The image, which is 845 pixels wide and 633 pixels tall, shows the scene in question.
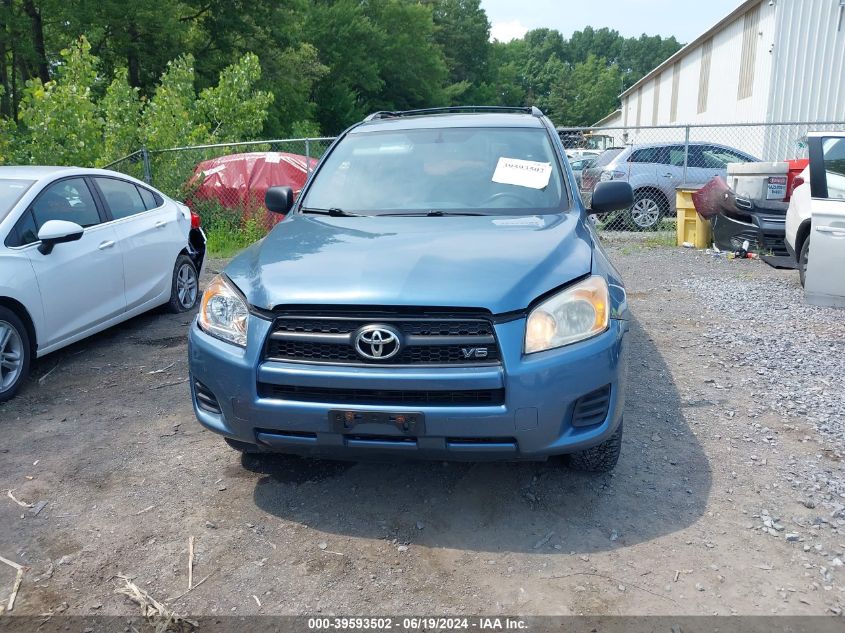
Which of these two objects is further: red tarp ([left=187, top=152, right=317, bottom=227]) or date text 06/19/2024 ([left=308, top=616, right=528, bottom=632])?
red tarp ([left=187, top=152, right=317, bottom=227])

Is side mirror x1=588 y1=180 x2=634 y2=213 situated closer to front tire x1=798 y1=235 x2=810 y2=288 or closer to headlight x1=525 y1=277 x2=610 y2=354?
headlight x1=525 y1=277 x2=610 y2=354

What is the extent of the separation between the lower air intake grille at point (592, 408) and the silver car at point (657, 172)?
10.6 m

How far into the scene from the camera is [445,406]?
2734 mm

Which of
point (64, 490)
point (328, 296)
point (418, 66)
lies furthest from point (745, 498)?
point (418, 66)

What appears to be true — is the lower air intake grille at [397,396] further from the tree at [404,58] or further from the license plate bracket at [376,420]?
the tree at [404,58]

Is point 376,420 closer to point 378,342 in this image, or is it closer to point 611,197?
point 378,342

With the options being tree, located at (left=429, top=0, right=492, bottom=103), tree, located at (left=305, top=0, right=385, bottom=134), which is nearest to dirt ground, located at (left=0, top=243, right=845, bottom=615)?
tree, located at (left=305, top=0, right=385, bottom=134)

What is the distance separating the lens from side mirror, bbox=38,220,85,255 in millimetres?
4855

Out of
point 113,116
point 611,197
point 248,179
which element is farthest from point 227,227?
point 611,197

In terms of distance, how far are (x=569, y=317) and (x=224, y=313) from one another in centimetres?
149

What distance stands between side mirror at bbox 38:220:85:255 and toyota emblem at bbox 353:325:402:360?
10.4ft

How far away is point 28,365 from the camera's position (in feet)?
15.8

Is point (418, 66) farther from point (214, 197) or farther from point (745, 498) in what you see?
point (745, 498)

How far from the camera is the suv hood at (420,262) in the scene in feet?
A: 9.26
